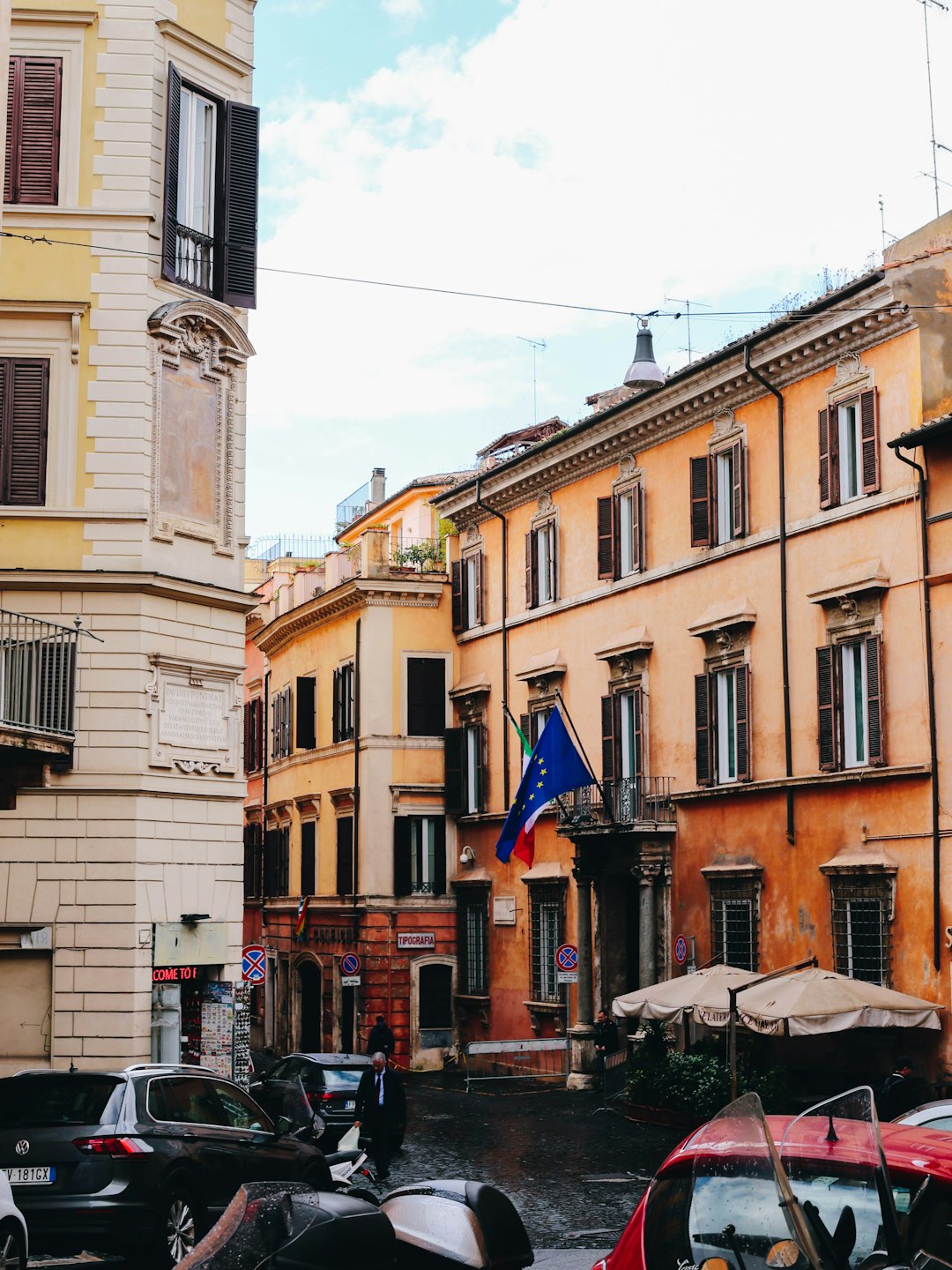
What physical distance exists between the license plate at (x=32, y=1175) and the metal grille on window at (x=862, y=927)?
1530 cm

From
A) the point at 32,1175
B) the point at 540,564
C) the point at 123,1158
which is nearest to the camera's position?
the point at 32,1175

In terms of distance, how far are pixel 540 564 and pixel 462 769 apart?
18.4 ft

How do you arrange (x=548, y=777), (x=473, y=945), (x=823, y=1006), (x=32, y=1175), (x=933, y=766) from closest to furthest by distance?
1. (x=32, y=1175)
2. (x=823, y=1006)
3. (x=933, y=766)
4. (x=548, y=777)
5. (x=473, y=945)

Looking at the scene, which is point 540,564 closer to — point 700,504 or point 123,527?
point 700,504

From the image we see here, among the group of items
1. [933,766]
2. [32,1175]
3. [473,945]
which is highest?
[933,766]

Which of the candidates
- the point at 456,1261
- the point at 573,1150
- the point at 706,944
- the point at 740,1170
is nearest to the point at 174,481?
the point at 573,1150

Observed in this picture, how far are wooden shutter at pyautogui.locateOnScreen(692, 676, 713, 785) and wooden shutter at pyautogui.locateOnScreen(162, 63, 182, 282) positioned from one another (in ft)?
40.9

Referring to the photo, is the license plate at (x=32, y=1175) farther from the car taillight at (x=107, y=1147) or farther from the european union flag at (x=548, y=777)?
the european union flag at (x=548, y=777)

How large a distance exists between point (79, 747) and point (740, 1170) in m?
16.1

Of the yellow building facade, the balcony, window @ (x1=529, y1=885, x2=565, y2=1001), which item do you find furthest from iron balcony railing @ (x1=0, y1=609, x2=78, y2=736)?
window @ (x1=529, y1=885, x2=565, y2=1001)

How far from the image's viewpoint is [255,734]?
52.5 metres

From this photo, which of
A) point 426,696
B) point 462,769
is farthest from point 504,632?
point 462,769

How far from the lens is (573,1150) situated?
2414cm

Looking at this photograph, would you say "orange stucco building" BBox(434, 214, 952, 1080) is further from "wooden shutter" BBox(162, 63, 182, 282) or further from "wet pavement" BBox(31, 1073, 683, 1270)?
"wooden shutter" BBox(162, 63, 182, 282)
